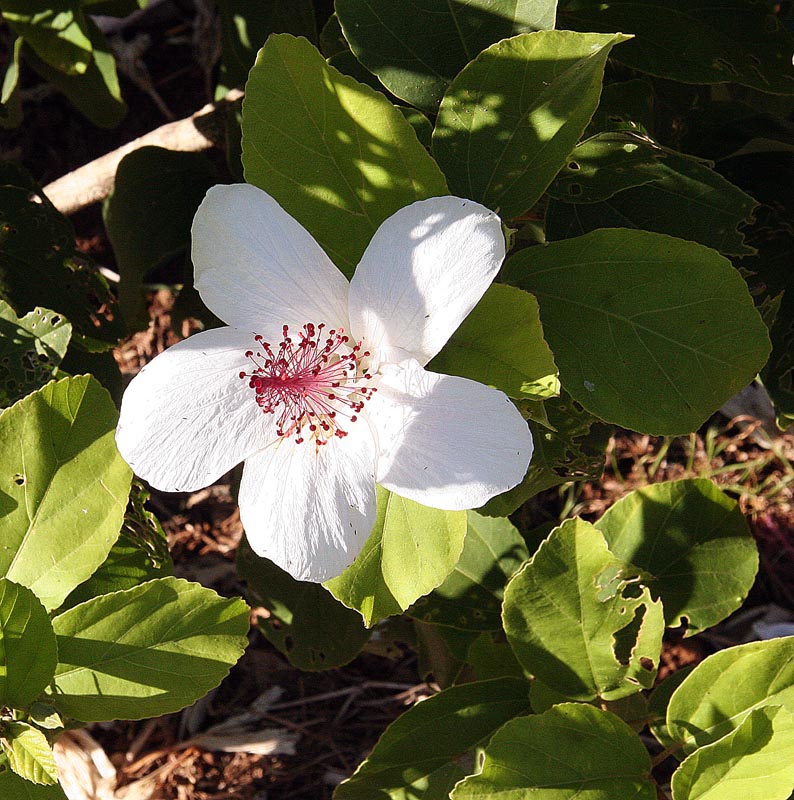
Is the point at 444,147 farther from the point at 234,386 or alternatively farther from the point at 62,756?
the point at 62,756

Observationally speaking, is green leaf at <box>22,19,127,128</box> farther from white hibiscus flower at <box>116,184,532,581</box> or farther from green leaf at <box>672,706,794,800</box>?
green leaf at <box>672,706,794,800</box>

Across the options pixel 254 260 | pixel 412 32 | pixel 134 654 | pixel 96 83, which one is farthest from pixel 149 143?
pixel 134 654

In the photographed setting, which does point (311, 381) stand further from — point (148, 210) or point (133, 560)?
point (148, 210)

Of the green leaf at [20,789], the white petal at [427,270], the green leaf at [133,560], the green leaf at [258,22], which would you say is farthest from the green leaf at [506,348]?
the green leaf at [258,22]

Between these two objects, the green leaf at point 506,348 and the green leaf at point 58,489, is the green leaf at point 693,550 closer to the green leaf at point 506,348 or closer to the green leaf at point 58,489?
the green leaf at point 506,348

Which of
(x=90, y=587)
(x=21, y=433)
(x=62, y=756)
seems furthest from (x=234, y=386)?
(x=62, y=756)
